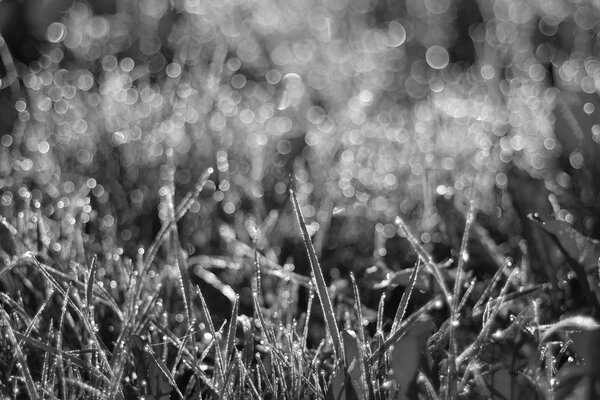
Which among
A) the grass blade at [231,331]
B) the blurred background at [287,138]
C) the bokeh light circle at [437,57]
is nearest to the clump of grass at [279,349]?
the grass blade at [231,331]

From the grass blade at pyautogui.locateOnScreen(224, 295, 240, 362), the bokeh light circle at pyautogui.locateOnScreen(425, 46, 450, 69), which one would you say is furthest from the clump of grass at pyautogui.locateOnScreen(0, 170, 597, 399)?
the bokeh light circle at pyautogui.locateOnScreen(425, 46, 450, 69)

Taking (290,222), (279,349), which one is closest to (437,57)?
(290,222)

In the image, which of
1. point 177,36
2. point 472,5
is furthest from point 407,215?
point 472,5

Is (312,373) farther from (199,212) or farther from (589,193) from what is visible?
(589,193)

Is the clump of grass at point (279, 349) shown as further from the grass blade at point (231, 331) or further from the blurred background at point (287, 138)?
the blurred background at point (287, 138)

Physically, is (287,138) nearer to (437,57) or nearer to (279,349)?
(279,349)

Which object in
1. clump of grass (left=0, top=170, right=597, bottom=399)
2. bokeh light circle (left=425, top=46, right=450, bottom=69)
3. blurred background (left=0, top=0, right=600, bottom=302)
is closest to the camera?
clump of grass (left=0, top=170, right=597, bottom=399)

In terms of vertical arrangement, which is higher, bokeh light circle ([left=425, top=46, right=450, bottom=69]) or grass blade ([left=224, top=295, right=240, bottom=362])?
grass blade ([left=224, top=295, right=240, bottom=362])

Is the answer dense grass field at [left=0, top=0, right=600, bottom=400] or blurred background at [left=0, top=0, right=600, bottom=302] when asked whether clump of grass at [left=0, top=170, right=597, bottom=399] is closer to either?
dense grass field at [left=0, top=0, right=600, bottom=400]
